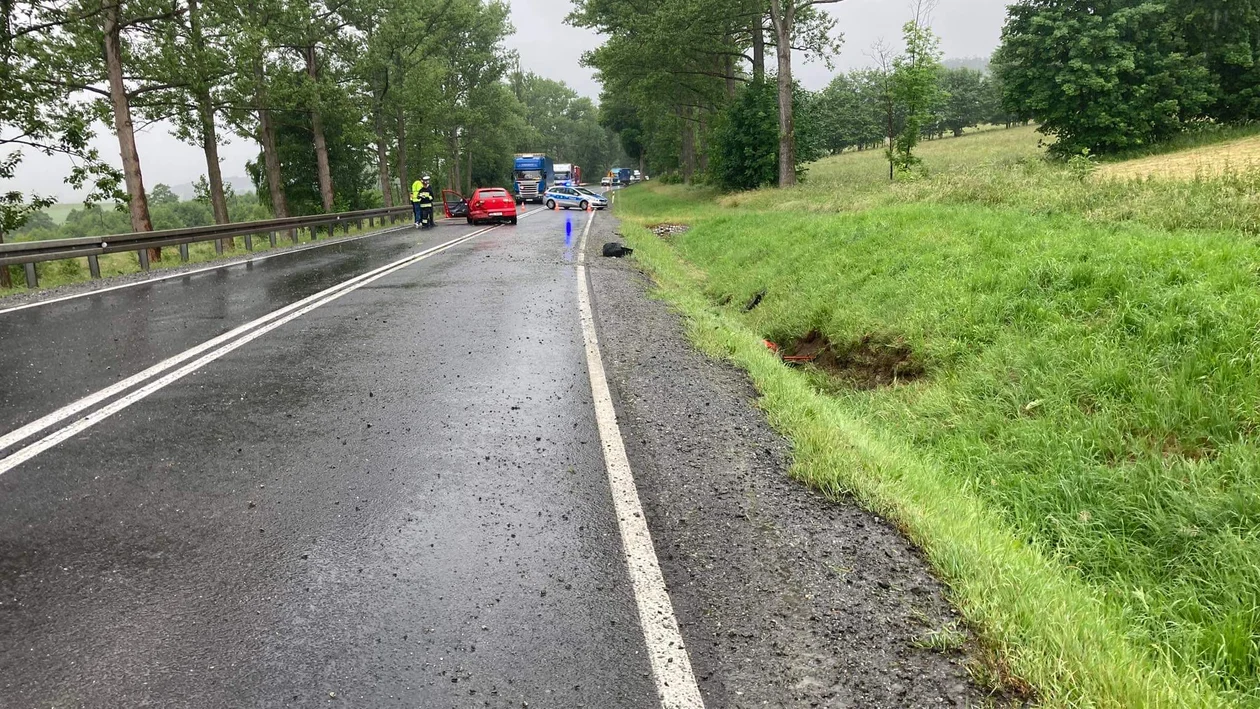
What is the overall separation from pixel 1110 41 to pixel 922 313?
24067mm

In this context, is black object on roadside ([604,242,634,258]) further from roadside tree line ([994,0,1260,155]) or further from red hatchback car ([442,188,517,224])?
roadside tree line ([994,0,1260,155])

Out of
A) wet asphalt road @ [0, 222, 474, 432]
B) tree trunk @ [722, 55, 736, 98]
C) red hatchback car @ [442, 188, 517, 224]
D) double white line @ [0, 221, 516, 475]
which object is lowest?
double white line @ [0, 221, 516, 475]

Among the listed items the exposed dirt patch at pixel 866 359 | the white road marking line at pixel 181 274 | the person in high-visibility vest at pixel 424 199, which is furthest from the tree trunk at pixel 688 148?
the exposed dirt patch at pixel 866 359

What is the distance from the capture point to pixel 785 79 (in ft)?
83.1

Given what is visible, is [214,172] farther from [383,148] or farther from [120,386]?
[120,386]

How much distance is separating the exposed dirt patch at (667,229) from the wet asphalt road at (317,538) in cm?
1756

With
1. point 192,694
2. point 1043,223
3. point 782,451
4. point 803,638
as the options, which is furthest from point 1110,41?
point 192,694

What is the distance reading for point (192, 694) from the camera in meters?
2.41

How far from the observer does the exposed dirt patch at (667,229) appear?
953 inches

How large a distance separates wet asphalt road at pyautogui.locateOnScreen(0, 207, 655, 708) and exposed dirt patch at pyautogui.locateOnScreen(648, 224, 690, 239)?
691 inches

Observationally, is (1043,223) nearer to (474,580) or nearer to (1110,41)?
(474,580)

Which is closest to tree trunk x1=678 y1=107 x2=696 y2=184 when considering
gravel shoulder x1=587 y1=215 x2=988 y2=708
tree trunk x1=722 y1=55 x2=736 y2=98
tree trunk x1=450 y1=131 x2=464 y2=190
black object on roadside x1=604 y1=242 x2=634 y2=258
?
tree trunk x1=722 y1=55 x2=736 y2=98

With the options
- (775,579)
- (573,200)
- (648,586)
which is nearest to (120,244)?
→ (648,586)

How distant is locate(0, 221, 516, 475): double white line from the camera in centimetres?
451
